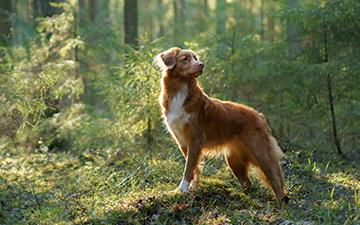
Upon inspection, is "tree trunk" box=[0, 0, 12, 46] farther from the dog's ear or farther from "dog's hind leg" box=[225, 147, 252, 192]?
"dog's hind leg" box=[225, 147, 252, 192]

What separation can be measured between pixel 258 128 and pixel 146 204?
5.92 feet

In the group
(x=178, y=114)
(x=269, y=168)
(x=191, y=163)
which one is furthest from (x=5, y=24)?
(x=269, y=168)

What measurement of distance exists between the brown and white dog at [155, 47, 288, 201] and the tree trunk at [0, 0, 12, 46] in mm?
2349

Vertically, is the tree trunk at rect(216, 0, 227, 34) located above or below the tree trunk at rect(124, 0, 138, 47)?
below

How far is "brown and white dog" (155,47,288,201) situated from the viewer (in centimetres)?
667

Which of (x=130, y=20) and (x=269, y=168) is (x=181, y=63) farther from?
(x=130, y=20)

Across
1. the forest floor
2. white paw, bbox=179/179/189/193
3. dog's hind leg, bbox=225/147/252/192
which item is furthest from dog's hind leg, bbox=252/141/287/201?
white paw, bbox=179/179/189/193

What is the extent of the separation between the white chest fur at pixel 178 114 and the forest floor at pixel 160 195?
853mm

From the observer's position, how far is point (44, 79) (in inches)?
285

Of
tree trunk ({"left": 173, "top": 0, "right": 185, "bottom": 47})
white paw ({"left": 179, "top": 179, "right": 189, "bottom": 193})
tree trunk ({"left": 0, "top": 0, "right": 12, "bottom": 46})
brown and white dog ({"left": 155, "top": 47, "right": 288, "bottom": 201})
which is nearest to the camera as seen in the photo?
white paw ({"left": 179, "top": 179, "right": 189, "bottom": 193})

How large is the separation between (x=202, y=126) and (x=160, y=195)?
1.08 meters

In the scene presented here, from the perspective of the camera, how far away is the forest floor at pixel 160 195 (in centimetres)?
583

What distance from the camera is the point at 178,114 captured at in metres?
6.68

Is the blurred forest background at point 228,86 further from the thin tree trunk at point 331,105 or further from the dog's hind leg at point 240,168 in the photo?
the dog's hind leg at point 240,168
